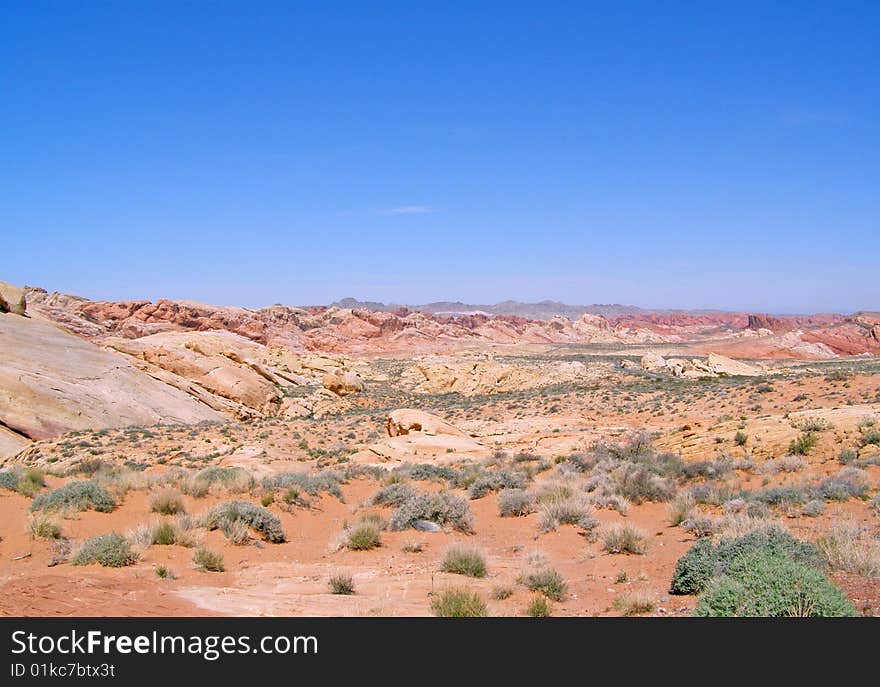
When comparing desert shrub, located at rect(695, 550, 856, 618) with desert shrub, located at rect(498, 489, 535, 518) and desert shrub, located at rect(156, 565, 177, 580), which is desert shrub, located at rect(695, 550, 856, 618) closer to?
desert shrub, located at rect(156, 565, 177, 580)

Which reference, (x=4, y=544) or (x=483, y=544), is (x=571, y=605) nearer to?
(x=483, y=544)

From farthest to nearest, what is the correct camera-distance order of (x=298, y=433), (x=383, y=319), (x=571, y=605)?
(x=383, y=319) → (x=298, y=433) → (x=571, y=605)

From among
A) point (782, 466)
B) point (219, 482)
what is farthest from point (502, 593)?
point (782, 466)

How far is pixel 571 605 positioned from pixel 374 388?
1534 inches

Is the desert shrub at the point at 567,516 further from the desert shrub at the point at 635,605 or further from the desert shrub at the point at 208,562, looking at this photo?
the desert shrub at the point at 208,562

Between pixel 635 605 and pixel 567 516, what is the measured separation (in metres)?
4.52

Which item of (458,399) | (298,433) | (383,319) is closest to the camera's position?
(298,433)

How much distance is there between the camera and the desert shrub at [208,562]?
7938 millimetres

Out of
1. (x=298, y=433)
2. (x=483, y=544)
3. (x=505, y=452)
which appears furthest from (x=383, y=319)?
(x=483, y=544)

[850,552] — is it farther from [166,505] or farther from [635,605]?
[166,505]

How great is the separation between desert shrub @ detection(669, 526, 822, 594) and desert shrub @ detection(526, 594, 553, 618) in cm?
153
